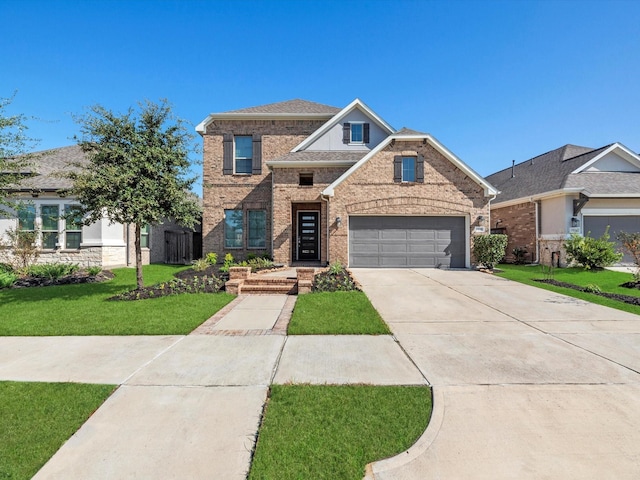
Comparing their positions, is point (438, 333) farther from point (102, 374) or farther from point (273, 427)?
point (102, 374)

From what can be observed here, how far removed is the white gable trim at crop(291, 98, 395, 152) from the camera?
15484 millimetres

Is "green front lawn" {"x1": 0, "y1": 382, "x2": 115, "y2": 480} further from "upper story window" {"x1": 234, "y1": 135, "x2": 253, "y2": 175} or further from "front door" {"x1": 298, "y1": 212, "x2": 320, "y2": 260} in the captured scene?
"upper story window" {"x1": 234, "y1": 135, "x2": 253, "y2": 175}

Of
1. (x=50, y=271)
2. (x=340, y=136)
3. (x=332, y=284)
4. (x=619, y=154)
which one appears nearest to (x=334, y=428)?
(x=332, y=284)

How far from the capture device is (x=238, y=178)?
53.0ft

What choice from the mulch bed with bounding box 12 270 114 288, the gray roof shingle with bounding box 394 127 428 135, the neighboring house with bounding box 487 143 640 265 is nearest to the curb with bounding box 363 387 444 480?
the mulch bed with bounding box 12 270 114 288

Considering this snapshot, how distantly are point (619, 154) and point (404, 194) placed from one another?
1243cm

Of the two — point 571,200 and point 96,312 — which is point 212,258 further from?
point 571,200

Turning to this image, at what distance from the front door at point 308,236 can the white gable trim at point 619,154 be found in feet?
45.4

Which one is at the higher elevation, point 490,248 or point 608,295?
point 490,248

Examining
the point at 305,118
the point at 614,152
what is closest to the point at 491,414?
the point at 305,118

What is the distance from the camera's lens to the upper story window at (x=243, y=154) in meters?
16.3

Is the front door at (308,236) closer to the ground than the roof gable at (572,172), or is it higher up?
closer to the ground

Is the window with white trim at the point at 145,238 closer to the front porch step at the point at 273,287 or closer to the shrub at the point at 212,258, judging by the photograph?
the shrub at the point at 212,258

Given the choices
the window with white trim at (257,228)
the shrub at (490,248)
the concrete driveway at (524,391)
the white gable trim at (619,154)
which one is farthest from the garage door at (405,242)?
the white gable trim at (619,154)
